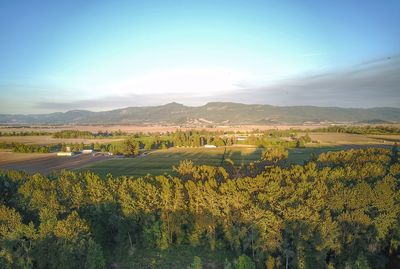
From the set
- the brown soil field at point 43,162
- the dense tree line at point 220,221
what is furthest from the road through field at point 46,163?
the dense tree line at point 220,221

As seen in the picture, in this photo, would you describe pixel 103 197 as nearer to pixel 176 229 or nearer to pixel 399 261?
pixel 176 229

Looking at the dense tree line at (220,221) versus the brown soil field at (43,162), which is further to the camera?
the brown soil field at (43,162)

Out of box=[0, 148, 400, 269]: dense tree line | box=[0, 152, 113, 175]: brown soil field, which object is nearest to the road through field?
box=[0, 152, 113, 175]: brown soil field

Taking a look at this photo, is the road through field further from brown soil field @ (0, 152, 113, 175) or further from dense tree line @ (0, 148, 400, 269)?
dense tree line @ (0, 148, 400, 269)

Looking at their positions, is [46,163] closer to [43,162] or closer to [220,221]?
[43,162]

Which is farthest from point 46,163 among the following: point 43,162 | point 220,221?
point 220,221

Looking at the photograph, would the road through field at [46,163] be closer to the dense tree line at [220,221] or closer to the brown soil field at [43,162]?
the brown soil field at [43,162]

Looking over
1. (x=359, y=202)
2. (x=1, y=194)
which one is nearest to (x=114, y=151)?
(x=1, y=194)
